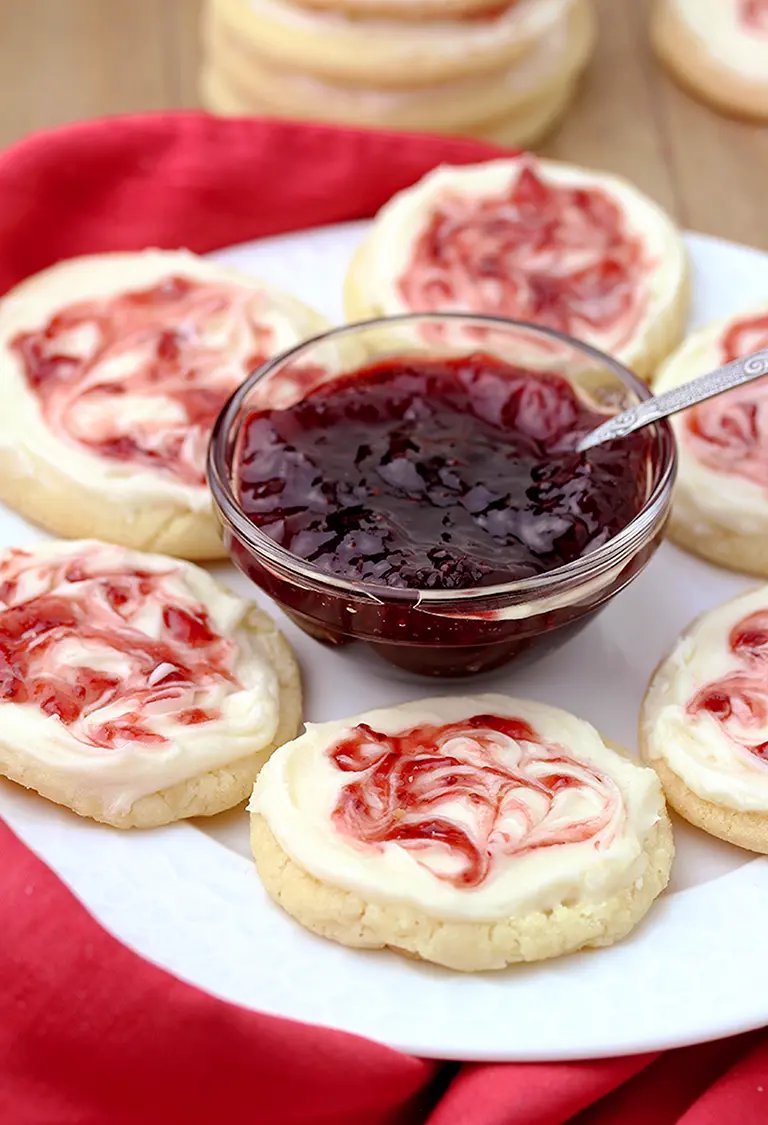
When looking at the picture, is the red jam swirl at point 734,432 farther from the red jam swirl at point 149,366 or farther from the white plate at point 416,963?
the red jam swirl at point 149,366

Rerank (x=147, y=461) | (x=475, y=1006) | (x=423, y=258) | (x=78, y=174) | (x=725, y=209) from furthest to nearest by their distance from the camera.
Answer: (x=725, y=209) < (x=78, y=174) < (x=423, y=258) < (x=147, y=461) < (x=475, y=1006)

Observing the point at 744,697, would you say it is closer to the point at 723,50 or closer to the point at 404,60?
the point at 404,60

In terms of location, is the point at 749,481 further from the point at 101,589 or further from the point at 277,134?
the point at 277,134

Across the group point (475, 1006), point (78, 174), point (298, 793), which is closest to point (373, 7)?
point (78, 174)

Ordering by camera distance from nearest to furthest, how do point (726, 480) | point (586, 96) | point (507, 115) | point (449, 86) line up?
point (726, 480) → point (449, 86) → point (507, 115) → point (586, 96)

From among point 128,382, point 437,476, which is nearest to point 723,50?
point 128,382

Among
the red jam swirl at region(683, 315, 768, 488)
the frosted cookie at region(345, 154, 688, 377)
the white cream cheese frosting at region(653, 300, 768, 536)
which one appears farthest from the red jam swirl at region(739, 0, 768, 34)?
the red jam swirl at region(683, 315, 768, 488)

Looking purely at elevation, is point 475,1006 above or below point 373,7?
below
